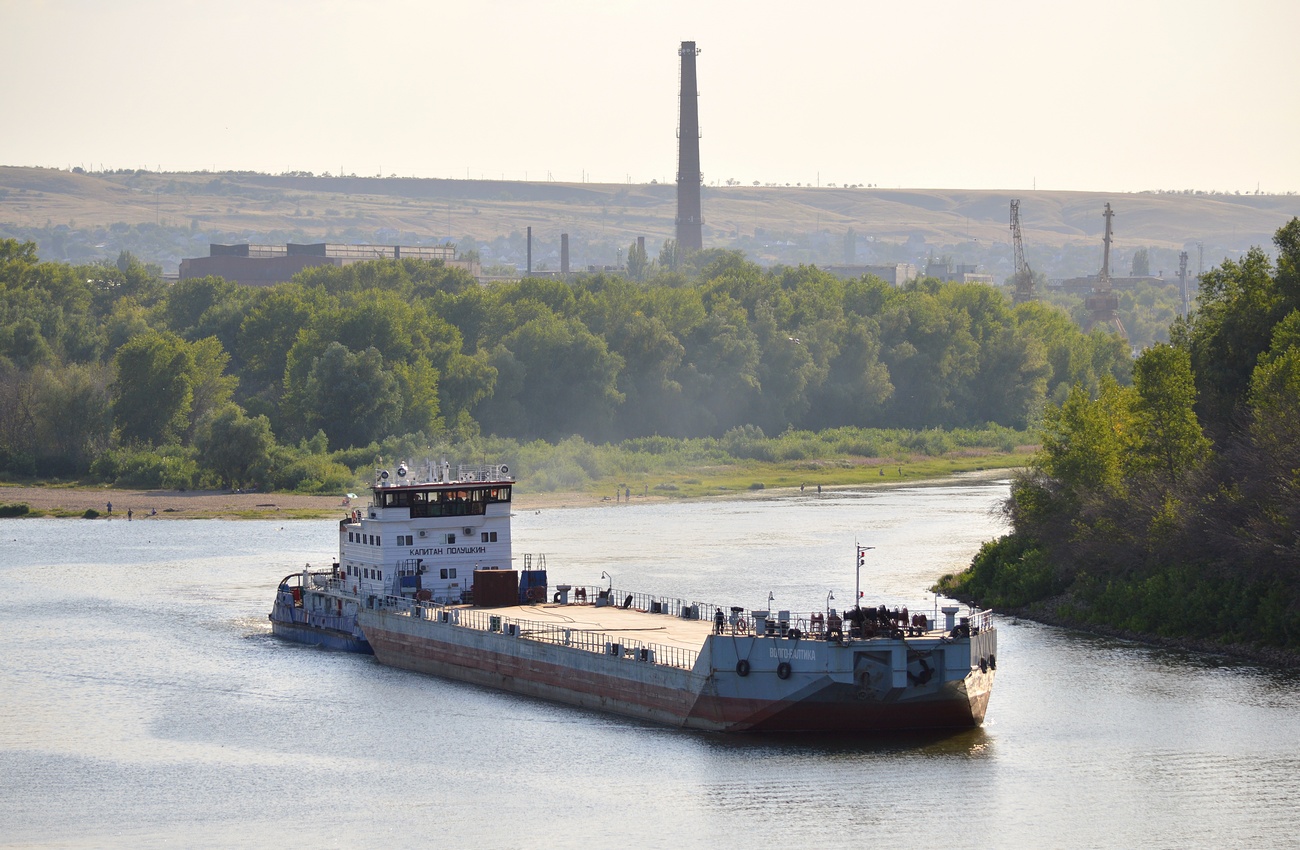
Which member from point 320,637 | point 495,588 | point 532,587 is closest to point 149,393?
point 320,637

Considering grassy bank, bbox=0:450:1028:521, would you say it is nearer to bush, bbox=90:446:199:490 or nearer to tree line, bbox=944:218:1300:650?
bush, bbox=90:446:199:490

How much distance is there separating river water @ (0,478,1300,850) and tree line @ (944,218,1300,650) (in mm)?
2999

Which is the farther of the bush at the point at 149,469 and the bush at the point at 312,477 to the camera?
the bush at the point at 149,469

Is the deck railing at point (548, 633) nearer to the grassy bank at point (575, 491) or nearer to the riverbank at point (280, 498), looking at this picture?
the riverbank at point (280, 498)

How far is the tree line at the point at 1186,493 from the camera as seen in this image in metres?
69.3

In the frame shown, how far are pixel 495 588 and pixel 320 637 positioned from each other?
9147mm

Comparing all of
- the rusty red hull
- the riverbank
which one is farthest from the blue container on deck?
the riverbank

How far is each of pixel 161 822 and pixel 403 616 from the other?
2231 centimetres

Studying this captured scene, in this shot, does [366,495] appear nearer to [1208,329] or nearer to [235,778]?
[1208,329]

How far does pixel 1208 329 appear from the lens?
88.0 m

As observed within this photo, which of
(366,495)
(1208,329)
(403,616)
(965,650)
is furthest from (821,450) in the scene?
(965,650)

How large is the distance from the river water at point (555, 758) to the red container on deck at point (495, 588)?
4.67 m

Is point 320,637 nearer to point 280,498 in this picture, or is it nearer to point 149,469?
point 280,498

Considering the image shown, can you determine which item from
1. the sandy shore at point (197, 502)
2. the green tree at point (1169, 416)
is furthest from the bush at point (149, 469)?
the green tree at point (1169, 416)
